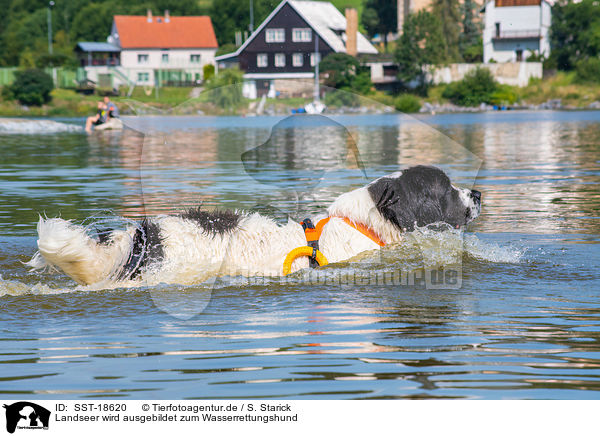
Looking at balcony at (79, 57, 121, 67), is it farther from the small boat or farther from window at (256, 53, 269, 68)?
window at (256, 53, 269, 68)

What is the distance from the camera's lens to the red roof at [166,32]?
99475 millimetres

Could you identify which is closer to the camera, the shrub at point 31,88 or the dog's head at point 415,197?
the dog's head at point 415,197

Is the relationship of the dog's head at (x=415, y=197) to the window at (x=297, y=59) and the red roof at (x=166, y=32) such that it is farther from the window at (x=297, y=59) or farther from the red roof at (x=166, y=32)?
the red roof at (x=166, y=32)

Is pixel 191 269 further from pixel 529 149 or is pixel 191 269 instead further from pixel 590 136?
pixel 590 136

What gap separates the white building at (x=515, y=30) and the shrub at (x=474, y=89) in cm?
1101

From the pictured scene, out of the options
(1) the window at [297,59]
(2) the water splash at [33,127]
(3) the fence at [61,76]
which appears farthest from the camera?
(3) the fence at [61,76]

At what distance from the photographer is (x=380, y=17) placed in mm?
124125

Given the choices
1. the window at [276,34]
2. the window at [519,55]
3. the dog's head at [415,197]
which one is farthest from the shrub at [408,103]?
the dog's head at [415,197]

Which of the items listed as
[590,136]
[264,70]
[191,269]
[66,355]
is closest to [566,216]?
[264,70]

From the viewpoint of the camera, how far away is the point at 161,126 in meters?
10.7

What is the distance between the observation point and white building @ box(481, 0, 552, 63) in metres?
91.7

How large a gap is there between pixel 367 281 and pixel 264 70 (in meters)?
4.32
